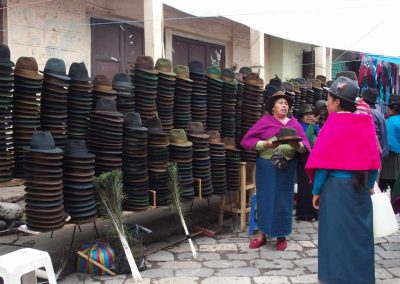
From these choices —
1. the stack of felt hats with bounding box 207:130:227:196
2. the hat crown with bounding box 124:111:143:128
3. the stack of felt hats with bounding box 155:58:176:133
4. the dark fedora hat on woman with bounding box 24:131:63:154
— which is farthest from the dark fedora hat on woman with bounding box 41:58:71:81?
the stack of felt hats with bounding box 207:130:227:196

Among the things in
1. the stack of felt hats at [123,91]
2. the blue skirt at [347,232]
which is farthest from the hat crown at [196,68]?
the blue skirt at [347,232]

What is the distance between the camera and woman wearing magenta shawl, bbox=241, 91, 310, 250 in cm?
512

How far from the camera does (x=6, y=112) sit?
12.3 feet

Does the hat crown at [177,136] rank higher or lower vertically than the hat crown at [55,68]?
lower

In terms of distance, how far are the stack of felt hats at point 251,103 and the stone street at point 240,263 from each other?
43.0 inches

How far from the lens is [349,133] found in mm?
3496

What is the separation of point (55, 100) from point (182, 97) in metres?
1.65

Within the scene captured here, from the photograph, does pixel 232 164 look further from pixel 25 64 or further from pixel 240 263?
pixel 25 64

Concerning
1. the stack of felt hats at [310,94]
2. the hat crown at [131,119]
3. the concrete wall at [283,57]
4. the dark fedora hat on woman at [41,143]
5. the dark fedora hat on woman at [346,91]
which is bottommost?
the dark fedora hat on woman at [41,143]

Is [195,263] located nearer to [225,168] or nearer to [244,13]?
[225,168]

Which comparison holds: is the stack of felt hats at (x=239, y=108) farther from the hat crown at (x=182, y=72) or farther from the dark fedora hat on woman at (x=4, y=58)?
the dark fedora hat on woman at (x=4, y=58)

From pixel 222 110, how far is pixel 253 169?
104 centimetres

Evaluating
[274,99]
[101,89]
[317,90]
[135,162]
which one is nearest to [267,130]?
[274,99]

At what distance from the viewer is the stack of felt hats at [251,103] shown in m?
5.98
